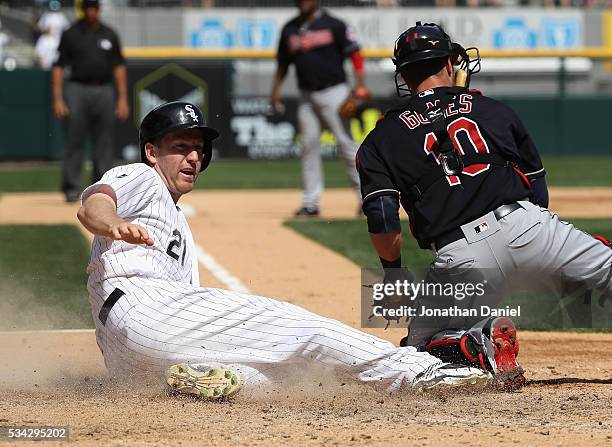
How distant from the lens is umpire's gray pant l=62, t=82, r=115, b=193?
1395 cm

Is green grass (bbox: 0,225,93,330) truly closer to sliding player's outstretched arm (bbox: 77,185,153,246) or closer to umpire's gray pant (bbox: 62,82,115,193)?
sliding player's outstretched arm (bbox: 77,185,153,246)

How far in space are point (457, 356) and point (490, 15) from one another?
25.2m

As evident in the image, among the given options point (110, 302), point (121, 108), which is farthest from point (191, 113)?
point (121, 108)

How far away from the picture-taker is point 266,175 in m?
19.7

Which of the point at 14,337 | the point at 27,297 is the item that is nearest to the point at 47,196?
the point at 27,297

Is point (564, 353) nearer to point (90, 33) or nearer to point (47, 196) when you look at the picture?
point (90, 33)

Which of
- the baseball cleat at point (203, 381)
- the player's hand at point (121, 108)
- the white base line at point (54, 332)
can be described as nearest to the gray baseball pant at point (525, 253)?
the baseball cleat at point (203, 381)

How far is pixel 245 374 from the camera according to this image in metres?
4.75

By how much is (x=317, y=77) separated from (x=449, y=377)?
782 centimetres

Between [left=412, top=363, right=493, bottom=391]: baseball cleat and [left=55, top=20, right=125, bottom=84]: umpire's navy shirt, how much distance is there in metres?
9.98

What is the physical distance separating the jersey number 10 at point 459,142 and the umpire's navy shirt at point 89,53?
31.5 feet

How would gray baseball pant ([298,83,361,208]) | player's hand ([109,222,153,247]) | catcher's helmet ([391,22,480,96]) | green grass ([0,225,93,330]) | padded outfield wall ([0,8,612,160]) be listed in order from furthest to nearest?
padded outfield wall ([0,8,612,160]), gray baseball pant ([298,83,361,208]), green grass ([0,225,93,330]), catcher's helmet ([391,22,480,96]), player's hand ([109,222,153,247])

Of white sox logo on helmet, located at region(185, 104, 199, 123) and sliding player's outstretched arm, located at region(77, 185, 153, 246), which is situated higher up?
white sox logo on helmet, located at region(185, 104, 199, 123)

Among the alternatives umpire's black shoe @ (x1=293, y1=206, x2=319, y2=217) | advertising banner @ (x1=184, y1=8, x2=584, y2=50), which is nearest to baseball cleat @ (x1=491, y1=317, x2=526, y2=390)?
umpire's black shoe @ (x1=293, y1=206, x2=319, y2=217)
